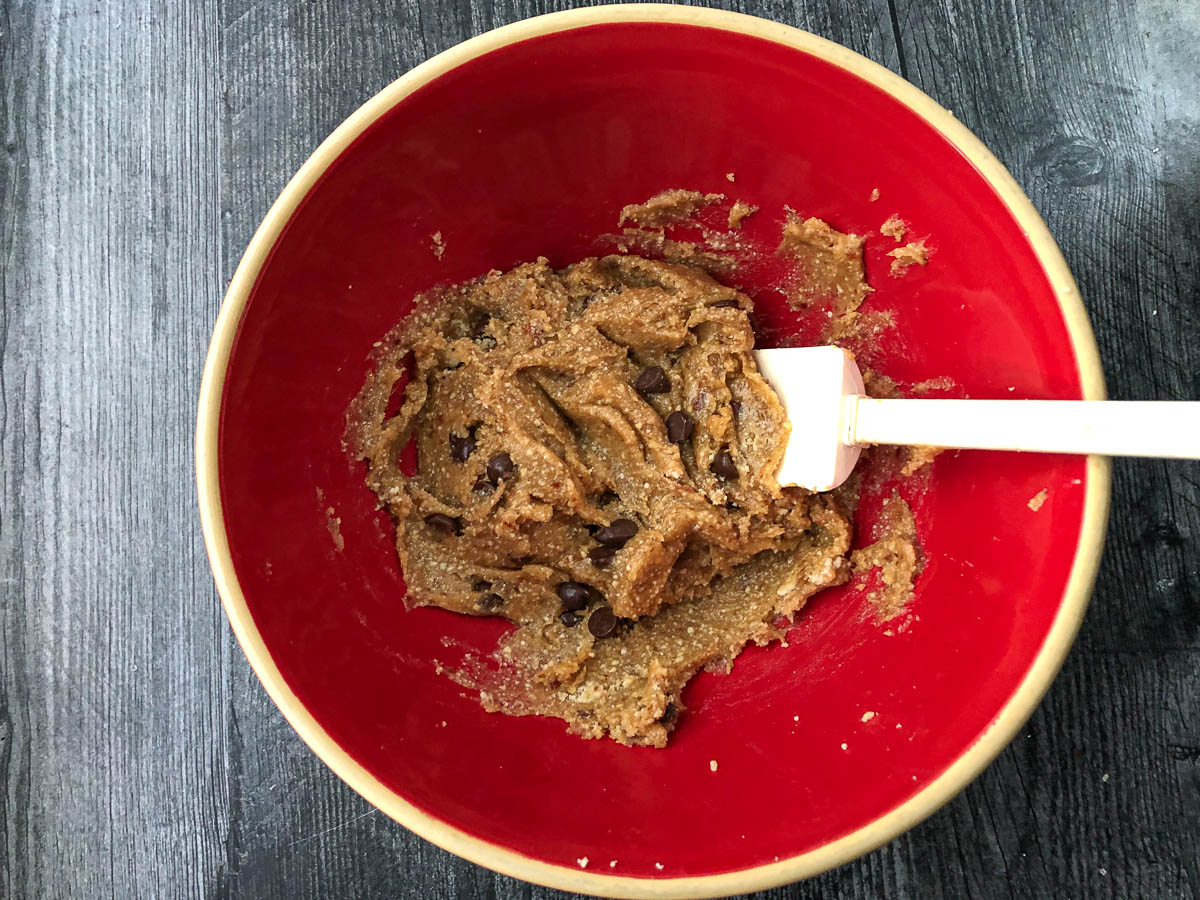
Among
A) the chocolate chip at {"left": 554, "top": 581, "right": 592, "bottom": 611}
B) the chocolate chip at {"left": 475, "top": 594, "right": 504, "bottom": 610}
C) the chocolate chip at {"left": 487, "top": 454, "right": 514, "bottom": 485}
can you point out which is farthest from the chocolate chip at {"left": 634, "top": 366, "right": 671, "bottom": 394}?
the chocolate chip at {"left": 475, "top": 594, "right": 504, "bottom": 610}

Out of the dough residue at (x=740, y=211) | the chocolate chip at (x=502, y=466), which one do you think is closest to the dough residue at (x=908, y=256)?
the dough residue at (x=740, y=211)

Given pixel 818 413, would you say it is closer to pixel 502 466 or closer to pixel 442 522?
pixel 502 466

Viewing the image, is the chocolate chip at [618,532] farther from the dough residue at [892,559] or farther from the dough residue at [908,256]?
the dough residue at [908,256]

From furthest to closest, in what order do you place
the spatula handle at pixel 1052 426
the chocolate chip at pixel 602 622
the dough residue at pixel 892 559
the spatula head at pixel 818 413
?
1. the chocolate chip at pixel 602 622
2. the dough residue at pixel 892 559
3. the spatula head at pixel 818 413
4. the spatula handle at pixel 1052 426

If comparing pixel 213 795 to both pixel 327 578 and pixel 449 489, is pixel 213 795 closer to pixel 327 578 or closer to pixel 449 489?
pixel 327 578

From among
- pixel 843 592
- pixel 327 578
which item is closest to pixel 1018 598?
pixel 843 592

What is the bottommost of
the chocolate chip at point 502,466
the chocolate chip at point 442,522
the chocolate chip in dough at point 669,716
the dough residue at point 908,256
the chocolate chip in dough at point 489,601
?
the chocolate chip in dough at point 669,716
